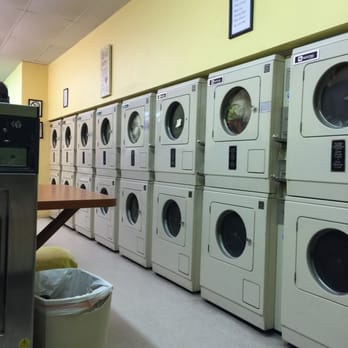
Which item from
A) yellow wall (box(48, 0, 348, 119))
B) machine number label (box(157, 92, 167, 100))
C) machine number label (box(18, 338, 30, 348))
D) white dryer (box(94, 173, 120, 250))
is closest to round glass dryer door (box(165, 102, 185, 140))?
machine number label (box(157, 92, 167, 100))

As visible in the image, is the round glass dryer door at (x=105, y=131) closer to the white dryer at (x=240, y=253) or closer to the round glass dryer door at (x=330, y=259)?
the white dryer at (x=240, y=253)

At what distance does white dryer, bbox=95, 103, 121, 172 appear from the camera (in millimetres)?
4488

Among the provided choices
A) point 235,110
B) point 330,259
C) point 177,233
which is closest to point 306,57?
point 235,110

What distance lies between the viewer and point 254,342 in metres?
2.38

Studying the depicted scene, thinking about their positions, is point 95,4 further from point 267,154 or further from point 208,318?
point 208,318

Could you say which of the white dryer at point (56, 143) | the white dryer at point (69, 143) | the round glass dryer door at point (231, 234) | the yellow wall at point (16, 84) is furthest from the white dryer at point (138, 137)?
the yellow wall at point (16, 84)

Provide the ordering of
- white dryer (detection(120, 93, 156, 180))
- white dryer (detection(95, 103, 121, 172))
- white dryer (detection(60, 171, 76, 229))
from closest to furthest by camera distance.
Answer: white dryer (detection(120, 93, 156, 180)) → white dryer (detection(95, 103, 121, 172)) → white dryer (detection(60, 171, 76, 229))

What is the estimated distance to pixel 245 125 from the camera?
8.91ft

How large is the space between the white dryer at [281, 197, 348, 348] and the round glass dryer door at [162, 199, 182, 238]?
1324mm

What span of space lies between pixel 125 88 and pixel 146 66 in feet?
1.75

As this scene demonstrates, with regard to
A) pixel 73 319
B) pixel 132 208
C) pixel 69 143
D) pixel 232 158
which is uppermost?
pixel 69 143

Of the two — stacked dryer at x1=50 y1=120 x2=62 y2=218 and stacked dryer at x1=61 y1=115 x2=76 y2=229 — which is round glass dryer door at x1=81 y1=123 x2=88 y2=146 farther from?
stacked dryer at x1=50 y1=120 x2=62 y2=218

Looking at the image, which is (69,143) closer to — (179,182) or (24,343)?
(179,182)

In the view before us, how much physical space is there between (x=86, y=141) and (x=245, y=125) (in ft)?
10.8
